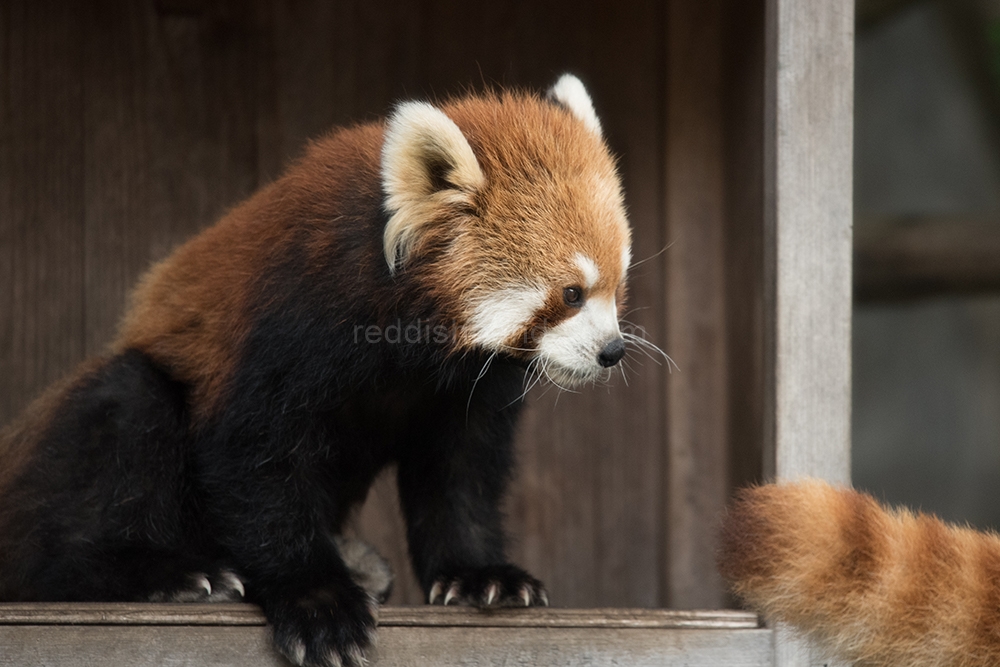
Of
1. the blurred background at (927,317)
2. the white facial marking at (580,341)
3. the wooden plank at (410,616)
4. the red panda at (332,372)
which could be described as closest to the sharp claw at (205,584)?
the red panda at (332,372)

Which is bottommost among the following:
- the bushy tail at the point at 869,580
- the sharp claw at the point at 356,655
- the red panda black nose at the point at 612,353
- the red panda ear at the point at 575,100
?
the sharp claw at the point at 356,655

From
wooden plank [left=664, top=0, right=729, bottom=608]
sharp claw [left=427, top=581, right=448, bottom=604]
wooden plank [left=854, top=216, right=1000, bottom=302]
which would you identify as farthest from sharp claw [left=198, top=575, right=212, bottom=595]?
wooden plank [left=854, top=216, right=1000, bottom=302]

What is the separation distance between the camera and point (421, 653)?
7.42 ft

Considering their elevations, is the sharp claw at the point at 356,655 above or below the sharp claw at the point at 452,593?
below

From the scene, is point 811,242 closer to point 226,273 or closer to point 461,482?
point 461,482

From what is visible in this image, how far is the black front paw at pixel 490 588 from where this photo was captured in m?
2.42

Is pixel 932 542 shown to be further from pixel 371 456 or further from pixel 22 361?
pixel 22 361

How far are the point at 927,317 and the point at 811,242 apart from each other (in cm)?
449

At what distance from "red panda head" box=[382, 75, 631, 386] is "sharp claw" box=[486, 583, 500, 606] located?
50 cm

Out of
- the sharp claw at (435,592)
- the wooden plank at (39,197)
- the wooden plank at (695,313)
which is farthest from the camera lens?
the wooden plank at (695,313)

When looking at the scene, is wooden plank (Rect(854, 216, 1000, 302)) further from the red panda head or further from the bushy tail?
the bushy tail

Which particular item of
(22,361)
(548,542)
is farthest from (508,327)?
(22,361)

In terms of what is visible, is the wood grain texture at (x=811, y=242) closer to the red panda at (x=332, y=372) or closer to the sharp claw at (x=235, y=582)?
the red panda at (x=332, y=372)

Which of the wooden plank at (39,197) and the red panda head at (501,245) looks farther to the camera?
the wooden plank at (39,197)
